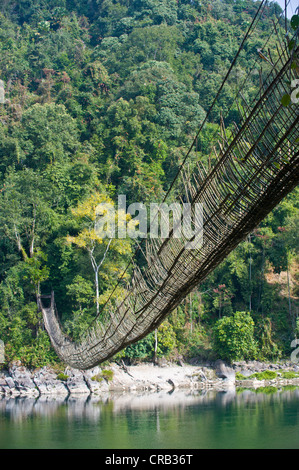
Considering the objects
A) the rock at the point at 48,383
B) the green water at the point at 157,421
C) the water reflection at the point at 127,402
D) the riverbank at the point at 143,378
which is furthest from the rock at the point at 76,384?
the green water at the point at 157,421

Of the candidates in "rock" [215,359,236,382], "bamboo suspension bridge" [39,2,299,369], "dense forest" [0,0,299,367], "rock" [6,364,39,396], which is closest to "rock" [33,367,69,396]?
"rock" [6,364,39,396]

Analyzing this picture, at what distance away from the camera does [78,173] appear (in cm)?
1334

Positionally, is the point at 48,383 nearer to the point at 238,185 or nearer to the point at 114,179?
the point at 114,179

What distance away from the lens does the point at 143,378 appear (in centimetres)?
1138

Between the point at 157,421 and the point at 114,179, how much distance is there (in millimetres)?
7631

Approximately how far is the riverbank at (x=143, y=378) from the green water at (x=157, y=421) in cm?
47

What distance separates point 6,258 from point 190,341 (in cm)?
477

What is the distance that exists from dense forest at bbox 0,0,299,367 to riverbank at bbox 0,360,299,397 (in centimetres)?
29

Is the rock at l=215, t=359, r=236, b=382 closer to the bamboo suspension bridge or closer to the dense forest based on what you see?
the dense forest

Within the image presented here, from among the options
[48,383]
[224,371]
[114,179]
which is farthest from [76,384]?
[114,179]

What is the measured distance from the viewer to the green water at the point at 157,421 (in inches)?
293

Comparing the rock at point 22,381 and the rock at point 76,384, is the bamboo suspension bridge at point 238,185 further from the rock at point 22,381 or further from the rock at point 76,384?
the rock at point 22,381

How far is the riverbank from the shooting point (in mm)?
10992
